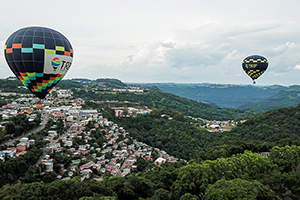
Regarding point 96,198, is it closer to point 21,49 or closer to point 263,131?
point 21,49

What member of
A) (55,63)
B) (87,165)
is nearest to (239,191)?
(55,63)

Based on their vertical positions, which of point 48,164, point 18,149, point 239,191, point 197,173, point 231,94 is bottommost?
point 48,164

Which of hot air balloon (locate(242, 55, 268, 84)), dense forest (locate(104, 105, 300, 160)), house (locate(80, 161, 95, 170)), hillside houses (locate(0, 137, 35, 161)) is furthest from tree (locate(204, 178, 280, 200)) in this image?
dense forest (locate(104, 105, 300, 160))

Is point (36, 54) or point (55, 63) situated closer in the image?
point (36, 54)

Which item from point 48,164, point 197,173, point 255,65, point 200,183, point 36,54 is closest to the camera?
point 200,183

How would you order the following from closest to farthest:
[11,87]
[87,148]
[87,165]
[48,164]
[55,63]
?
1. [55,63]
2. [48,164]
3. [87,165]
4. [87,148]
5. [11,87]

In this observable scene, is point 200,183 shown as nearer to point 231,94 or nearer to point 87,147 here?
point 87,147

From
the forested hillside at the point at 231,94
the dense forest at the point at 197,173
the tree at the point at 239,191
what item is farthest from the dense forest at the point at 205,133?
the forested hillside at the point at 231,94

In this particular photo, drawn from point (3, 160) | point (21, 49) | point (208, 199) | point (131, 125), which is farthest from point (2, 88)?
point (208, 199)
